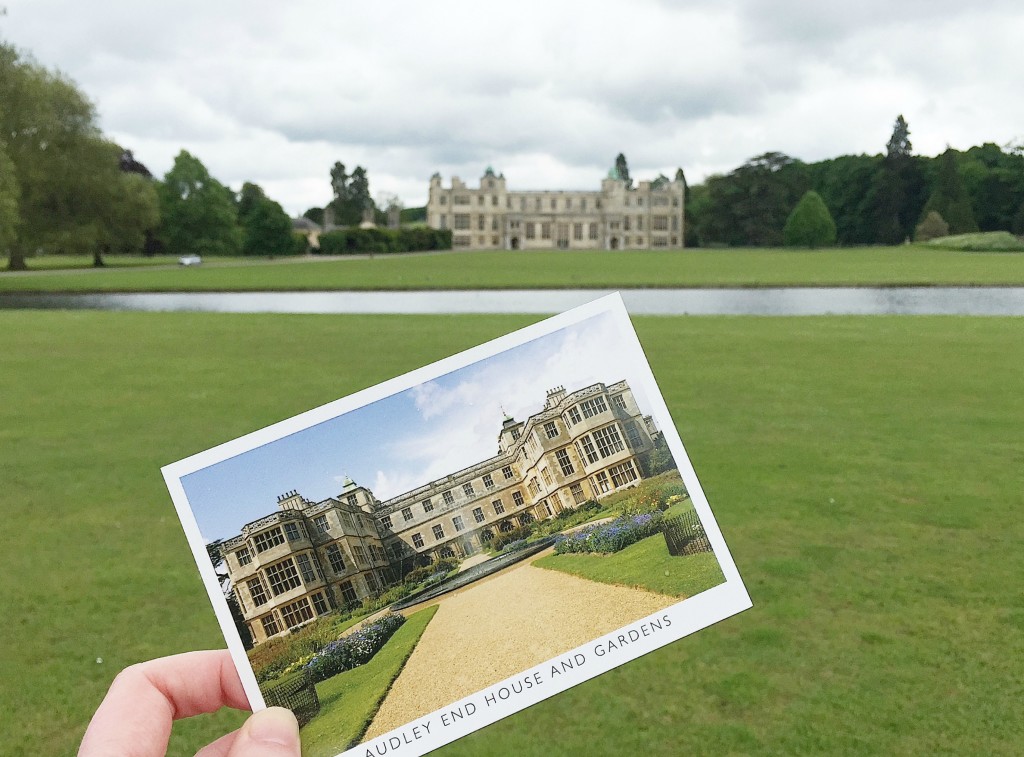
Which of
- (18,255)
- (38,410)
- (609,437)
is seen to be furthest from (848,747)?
(18,255)

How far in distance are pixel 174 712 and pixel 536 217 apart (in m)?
119

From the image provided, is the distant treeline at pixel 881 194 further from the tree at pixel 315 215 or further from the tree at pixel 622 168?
the tree at pixel 315 215

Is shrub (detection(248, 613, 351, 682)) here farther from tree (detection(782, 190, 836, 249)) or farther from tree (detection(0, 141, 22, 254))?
tree (detection(782, 190, 836, 249))

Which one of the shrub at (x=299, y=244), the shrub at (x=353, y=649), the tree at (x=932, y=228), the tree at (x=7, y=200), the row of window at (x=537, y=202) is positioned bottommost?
the tree at (x=932, y=228)

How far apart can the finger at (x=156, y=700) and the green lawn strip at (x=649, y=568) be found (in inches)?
28.4

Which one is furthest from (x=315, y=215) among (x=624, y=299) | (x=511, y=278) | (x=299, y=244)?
(x=624, y=299)

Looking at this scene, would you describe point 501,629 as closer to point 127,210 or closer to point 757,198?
point 127,210

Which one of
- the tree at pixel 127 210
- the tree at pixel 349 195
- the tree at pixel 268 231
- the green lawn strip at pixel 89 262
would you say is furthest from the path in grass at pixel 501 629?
the tree at pixel 349 195

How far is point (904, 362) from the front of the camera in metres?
14.1

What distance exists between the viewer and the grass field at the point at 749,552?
4.18 meters

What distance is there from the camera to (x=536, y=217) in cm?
11806

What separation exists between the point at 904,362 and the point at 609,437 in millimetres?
14025

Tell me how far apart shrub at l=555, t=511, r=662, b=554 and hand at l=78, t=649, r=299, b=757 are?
25.7 inches

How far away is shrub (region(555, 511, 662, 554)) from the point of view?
68.4 inches
